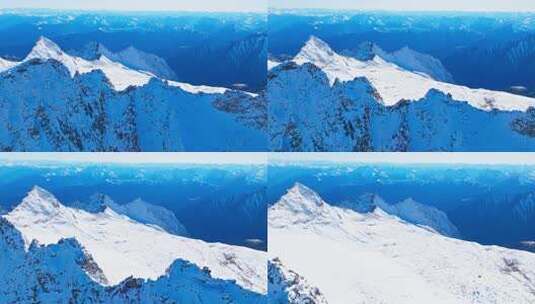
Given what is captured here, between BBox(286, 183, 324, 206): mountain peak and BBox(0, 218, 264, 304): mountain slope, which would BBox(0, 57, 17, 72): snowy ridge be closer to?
BBox(0, 218, 264, 304): mountain slope

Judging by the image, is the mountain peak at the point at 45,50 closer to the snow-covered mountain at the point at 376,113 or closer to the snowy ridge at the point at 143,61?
the snowy ridge at the point at 143,61

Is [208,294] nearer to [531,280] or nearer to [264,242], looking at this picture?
[264,242]

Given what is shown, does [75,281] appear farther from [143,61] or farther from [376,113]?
[376,113]

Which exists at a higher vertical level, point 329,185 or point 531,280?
point 329,185

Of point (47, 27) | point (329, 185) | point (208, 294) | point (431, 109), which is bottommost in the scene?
point (208, 294)

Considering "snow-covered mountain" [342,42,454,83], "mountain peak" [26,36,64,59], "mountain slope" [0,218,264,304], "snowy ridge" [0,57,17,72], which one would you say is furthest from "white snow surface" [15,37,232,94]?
"mountain slope" [0,218,264,304]

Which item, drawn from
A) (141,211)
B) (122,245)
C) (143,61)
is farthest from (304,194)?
(143,61)

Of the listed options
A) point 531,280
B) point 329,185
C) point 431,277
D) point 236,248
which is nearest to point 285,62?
point 329,185
